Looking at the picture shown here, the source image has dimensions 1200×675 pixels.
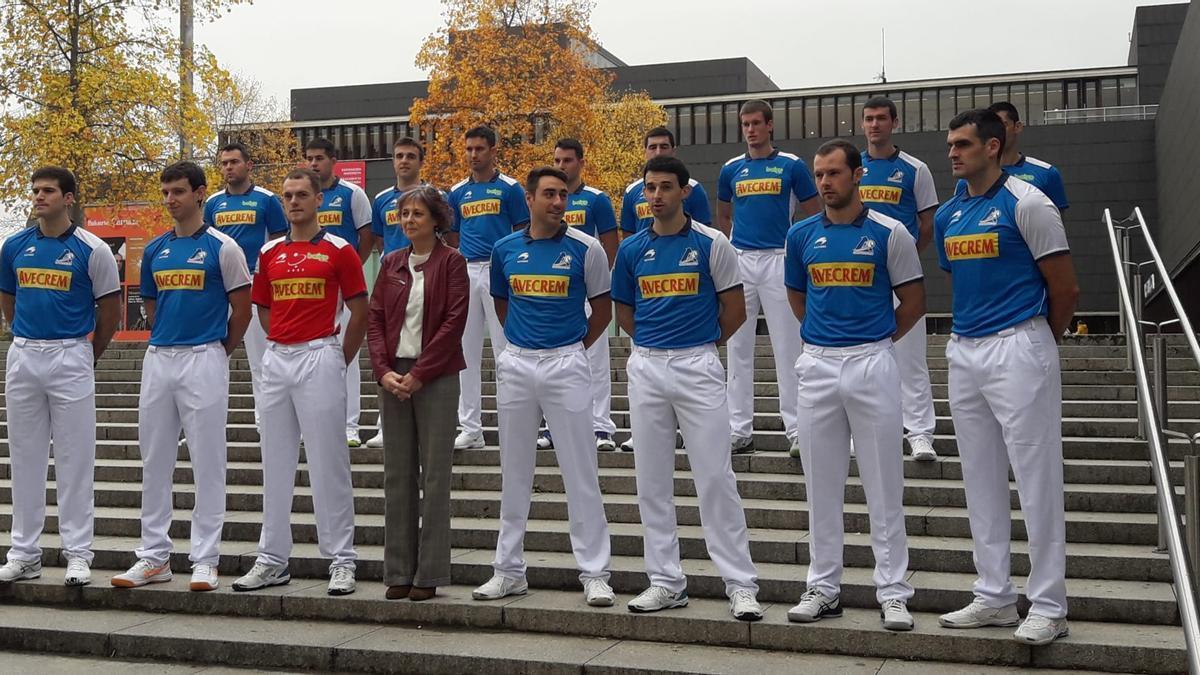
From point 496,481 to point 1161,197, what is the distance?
37451mm

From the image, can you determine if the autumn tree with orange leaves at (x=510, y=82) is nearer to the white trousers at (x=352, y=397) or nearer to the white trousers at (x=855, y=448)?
the white trousers at (x=352, y=397)

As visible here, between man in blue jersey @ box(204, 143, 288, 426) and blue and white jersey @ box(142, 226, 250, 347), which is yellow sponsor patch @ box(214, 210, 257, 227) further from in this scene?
blue and white jersey @ box(142, 226, 250, 347)

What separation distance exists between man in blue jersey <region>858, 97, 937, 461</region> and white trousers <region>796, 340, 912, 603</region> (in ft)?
6.82

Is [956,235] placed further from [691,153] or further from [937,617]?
[691,153]

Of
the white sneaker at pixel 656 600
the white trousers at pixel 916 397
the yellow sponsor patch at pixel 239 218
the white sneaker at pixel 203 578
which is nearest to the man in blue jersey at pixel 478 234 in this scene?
the yellow sponsor patch at pixel 239 218

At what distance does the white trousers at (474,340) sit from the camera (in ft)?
29.9

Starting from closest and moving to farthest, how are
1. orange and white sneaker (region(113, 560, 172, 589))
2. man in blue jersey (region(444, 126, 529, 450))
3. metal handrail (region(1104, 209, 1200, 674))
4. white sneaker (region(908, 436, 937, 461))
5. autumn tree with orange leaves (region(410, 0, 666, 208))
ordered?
metal handrail (region(1104, 209, 1200, 674)) < orange and white sneaker (region(113, 560, 172, 589)) < white sneaker (region(908, 436, 937, 461)) < man in blue jersey (region(444, 126, 529, 450)) < autumn tree with orange leaves (region(410, 0, 666, 208))

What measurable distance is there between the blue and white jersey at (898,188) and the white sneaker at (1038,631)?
3.42m

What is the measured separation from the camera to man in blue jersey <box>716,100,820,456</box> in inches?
333

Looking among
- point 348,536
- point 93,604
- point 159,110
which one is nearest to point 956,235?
point 348,536

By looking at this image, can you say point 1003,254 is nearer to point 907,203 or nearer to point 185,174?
point 907,203

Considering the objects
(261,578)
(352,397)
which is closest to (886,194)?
(352,397)

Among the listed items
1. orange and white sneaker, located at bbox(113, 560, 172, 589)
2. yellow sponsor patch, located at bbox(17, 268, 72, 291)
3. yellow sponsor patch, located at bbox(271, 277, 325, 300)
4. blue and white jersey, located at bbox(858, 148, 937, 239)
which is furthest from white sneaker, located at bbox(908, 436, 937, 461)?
yellow sponsor patch, located at bbox(17, 268, 72, 291)

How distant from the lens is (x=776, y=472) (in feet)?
27.6
